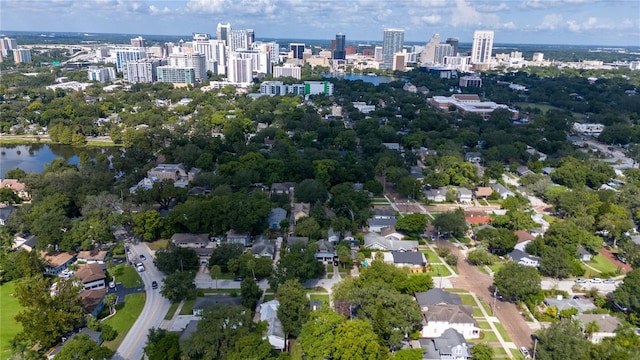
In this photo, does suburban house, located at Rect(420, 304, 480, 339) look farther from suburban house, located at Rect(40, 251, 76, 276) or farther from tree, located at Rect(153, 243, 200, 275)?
suburban house, located at Rect(40, 251, 76, 276)

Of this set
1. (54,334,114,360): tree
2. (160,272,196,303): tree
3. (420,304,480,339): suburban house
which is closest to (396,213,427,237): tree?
(420,304,480,339): suburban house

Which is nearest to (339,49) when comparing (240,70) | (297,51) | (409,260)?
(297,51)

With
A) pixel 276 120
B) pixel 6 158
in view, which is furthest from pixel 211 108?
pixel 6 158

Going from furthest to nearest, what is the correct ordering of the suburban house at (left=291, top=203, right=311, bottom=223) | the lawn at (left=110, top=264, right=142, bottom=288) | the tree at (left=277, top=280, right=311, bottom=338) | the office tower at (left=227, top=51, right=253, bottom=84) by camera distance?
1. the office tower at (left=227, top=51, right=253, bottom=84)
2. the suburban house at (left=291, top=203, right=311, bottom=223)
3. the lawn at (left=110, top=264, right=142, bottom=288)
4. the tree at (left=277, top=280, right=311, bottom=338)

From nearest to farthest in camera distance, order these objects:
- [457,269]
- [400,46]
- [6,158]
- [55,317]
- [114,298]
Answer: [55,317] < [114,298] < [457,269] < [6,158] < [400,46]

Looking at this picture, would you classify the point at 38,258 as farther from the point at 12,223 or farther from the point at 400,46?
the point at 400,46

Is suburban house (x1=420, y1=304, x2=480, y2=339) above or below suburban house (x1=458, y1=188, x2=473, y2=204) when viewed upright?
below
